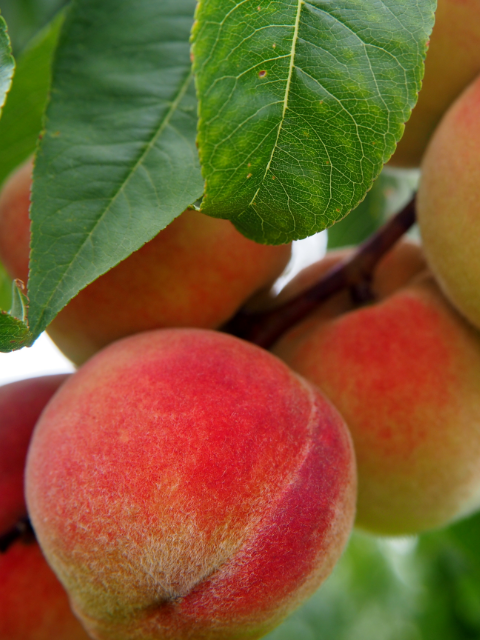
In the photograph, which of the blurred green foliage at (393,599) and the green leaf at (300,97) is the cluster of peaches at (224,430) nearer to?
the green leaf at (300,97)

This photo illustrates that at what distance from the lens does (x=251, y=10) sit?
0.58 metres

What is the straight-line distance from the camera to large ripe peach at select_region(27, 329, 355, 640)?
2.05ft

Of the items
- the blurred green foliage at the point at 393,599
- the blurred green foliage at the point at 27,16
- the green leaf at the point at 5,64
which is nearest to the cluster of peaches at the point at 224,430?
the green leaf at the point at 5,64

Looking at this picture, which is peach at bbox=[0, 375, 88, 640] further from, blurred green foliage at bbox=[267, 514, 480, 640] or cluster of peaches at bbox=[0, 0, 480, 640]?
blurred green foliage at bbox=[267, 514, 480, 640]

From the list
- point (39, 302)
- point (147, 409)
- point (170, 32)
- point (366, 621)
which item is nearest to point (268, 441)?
point (147, 409)

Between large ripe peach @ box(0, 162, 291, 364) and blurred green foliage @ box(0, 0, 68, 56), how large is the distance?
1.48ft

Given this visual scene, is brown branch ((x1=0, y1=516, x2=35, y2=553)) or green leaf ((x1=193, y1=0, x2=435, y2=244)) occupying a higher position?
green leaf ((x1=193, y1=0, x2=435, y2=244))

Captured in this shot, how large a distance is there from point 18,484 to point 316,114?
60 centimetres

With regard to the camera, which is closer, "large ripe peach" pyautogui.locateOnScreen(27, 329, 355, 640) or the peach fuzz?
"large ripe peach" pyautogui.locateOnScreen(27, 329, 355, 640)

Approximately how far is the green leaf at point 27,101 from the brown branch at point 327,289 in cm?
47

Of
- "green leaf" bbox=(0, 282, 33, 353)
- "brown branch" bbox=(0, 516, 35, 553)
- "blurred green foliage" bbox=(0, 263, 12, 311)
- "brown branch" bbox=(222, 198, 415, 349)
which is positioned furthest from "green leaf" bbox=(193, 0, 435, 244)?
"blurred green foliage" bbox=(0, 263, 12, 311)

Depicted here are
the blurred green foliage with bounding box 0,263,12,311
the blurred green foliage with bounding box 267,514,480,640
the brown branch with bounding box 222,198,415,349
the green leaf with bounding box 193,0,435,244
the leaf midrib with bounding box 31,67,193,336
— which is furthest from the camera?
the blurred green foliage with bounding box 267,514,480,640

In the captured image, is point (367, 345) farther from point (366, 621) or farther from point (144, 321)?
point (366, 621)

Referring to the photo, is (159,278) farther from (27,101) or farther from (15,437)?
(27,101)
